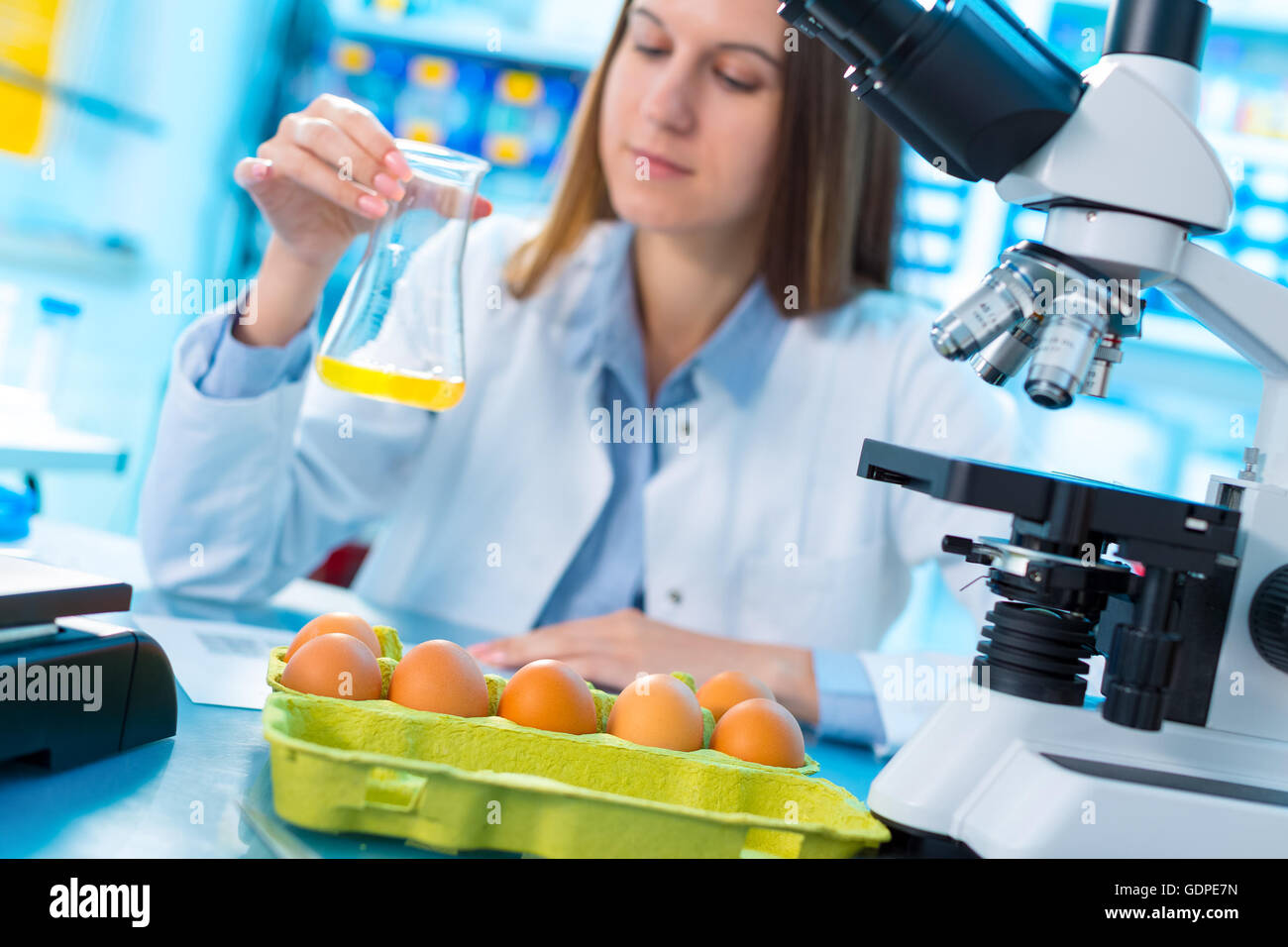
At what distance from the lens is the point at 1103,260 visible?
0.69m

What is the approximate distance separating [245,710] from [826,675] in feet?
1.76

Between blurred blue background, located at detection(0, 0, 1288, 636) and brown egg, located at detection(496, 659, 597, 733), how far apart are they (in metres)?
2.18

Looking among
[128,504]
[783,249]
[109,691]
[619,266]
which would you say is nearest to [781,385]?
[783,249]

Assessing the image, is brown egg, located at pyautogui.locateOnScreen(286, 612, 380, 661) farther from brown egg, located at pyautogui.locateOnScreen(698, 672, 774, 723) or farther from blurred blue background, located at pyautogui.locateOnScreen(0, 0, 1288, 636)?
blurred blue background, located at pyautogui.locateOnScreen(0, 0, 1288, 636)

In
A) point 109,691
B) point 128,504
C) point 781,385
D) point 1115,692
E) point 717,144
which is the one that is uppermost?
point 717,144

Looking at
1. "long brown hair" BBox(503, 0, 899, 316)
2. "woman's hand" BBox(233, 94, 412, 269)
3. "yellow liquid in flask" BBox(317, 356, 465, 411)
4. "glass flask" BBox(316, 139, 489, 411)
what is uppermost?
"long brown hair" BBox(503, 0, 899, 316)

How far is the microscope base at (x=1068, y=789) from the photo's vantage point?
0.60 metres

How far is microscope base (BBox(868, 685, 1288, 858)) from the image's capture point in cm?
60

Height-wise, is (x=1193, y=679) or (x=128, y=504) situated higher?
(x=1193, y=679)

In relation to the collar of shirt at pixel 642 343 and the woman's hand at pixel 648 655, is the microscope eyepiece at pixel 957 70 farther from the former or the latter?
the collar of shirt at pixel 642 343

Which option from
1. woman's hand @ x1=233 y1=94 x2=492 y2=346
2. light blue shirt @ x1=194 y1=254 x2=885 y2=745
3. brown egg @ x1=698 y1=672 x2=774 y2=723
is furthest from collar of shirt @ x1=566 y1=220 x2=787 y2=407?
brown egg @ x1=698 y1=672 x2=774 y2=723
